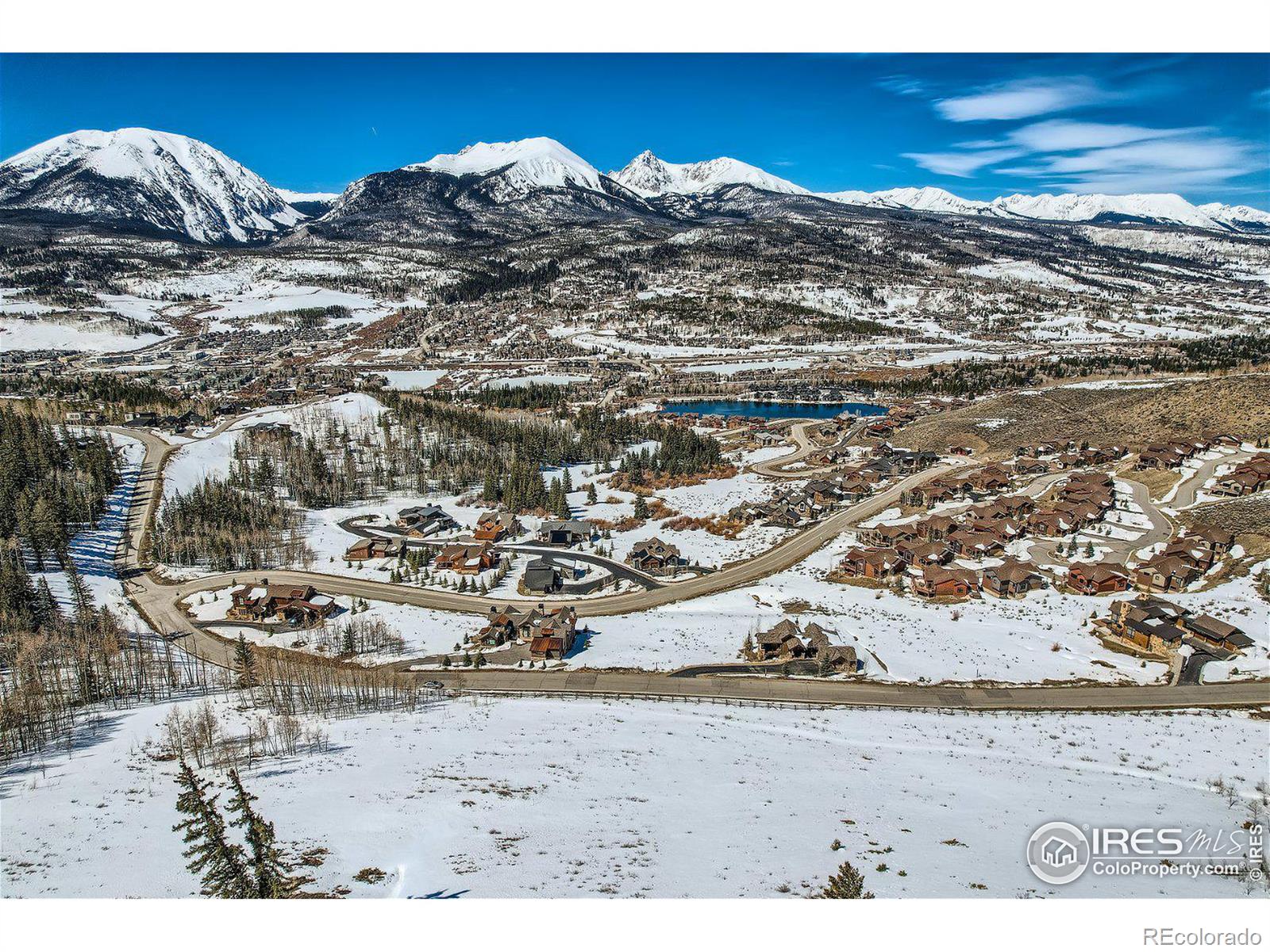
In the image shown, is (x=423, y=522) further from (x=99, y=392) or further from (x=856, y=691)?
(x=99, y=392)

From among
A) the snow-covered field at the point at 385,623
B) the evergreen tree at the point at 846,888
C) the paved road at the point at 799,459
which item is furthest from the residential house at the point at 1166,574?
the snow-covered field at the point at 385,623

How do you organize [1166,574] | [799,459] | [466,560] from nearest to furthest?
[1166,574], [466,560], [799,459]

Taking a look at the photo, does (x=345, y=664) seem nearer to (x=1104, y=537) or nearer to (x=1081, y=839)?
(x=1081, y=839)

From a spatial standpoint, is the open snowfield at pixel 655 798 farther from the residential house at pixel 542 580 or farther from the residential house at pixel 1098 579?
the residential house at pixel 542 580

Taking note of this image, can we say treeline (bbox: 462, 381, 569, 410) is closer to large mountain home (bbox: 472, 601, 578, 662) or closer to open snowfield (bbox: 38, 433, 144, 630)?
open snowfield (bbox: 38, 433, 144, 630)

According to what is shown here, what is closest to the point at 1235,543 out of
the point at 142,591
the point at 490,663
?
the point at 490,663

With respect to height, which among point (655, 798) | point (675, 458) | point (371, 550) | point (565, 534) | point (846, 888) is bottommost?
point (655, 798)

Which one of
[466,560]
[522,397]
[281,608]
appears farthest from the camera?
[522,397]

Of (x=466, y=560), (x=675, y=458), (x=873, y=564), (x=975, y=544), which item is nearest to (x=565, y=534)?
(x=466, y=560)

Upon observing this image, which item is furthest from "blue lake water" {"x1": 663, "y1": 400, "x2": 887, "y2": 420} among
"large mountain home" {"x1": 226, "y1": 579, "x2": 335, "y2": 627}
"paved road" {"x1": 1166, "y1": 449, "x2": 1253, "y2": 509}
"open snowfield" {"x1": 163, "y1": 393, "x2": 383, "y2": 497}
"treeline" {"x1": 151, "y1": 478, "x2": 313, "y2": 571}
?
"large mountain home" {"x1": 226, "y1": 579, "x2": 335, "y2": 627}
